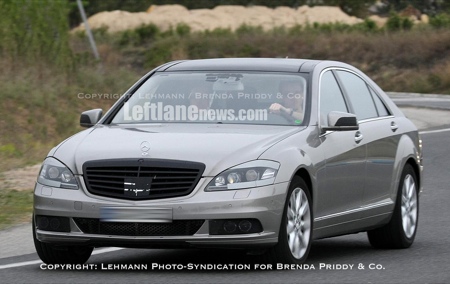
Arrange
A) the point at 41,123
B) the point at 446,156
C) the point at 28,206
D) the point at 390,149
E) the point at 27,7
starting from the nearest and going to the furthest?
Answer: the point at 390,149
the point at 28,206
the point at 446,156
the point at 41,123
the point at 27,7

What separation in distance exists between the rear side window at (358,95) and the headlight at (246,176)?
209 cm

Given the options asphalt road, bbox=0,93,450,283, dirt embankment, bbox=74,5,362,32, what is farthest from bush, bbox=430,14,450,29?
asphalt road, bbox=0,93,450,283

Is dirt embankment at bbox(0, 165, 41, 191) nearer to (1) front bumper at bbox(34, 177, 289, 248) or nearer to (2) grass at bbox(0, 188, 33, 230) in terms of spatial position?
(2) grass at bbox(0, 188, 33, 230)

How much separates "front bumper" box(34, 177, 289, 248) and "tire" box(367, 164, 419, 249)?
2.26 metres

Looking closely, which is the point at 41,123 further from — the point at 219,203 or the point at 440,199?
the point at 219,203

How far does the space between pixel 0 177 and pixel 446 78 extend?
3594 centimetres

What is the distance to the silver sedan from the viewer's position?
8359 millimetres

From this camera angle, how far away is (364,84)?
1086 cm

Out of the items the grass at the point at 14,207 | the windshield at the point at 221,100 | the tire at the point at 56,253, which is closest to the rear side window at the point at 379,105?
the windshield at the point at 221,100

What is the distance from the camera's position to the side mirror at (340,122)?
9.37 meters

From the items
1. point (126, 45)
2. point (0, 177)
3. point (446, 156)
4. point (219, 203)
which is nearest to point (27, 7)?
point (446, 156)

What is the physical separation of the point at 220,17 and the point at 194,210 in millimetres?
84442

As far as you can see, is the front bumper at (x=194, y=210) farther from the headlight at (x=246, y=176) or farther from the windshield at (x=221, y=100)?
the windshield at (x=221, y=100)

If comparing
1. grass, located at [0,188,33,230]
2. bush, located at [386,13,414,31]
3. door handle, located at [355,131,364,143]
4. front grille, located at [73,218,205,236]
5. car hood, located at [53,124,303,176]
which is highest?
car hood, located at [53,124,303,176]
